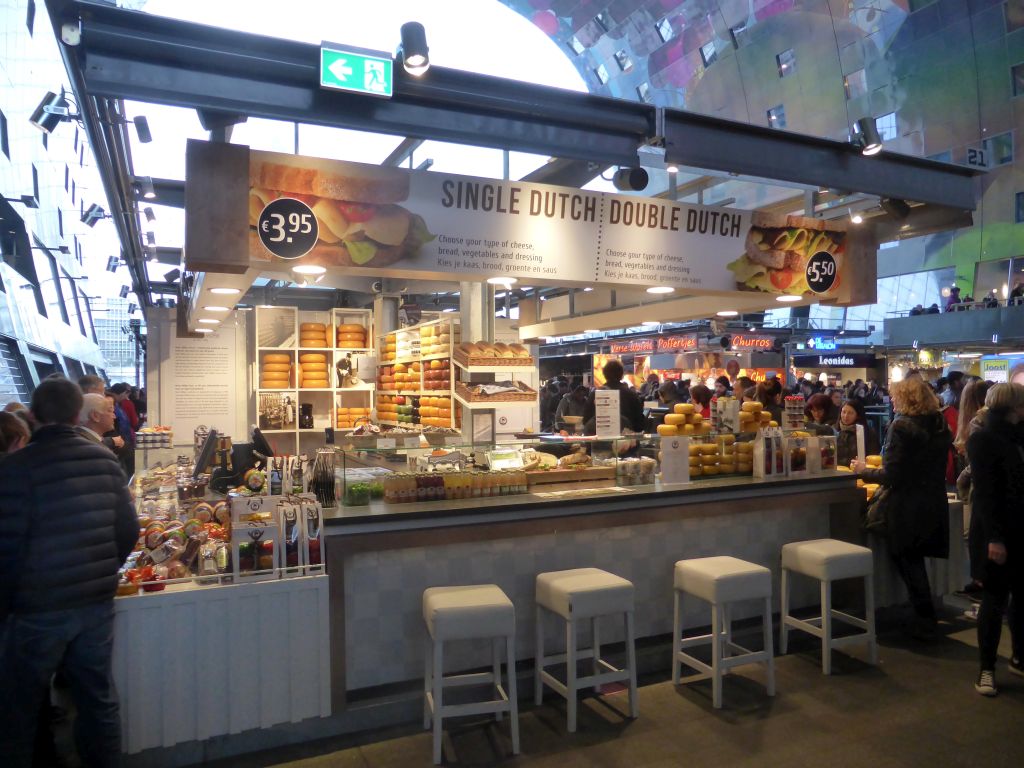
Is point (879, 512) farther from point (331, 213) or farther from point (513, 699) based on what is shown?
point (331, 213)

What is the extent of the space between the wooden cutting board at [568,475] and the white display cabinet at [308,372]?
515cm

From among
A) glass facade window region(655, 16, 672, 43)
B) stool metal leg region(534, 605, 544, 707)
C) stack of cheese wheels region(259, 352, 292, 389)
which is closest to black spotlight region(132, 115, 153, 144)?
stool metal leg region(534, 605, 544, 707)

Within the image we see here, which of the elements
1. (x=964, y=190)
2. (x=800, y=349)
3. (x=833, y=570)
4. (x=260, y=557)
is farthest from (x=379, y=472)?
(x=800, y=349)

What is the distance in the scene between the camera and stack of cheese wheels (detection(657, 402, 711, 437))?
4.88m

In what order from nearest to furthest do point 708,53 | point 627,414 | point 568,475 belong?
point 568,475 → point 627,414 → point 708,53

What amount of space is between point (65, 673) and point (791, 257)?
5149 millimetres

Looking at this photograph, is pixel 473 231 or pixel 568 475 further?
pixel 568 475

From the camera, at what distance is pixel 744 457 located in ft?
16.5

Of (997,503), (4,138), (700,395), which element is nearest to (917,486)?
(997,503)

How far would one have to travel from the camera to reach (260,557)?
10.6 feet

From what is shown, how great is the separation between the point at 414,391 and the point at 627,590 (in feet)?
15.9

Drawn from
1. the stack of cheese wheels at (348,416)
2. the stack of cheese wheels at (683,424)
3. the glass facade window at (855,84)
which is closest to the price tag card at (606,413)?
the stack of cheese wheels at (683,424)

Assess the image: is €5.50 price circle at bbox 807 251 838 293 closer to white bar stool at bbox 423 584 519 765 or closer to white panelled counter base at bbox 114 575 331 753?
white bar stool at bbox 423 584 519 765

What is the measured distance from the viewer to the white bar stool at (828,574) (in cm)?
418
